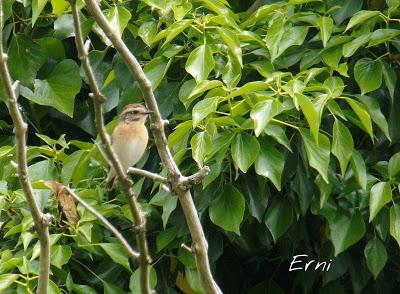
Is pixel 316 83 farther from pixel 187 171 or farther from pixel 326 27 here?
pixel 187 171

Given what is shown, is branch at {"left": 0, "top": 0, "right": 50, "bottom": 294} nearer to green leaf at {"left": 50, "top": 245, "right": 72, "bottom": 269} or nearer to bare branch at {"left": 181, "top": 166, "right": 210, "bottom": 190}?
bare branch at {"left": 181, "top": 166, "right": 210, "bottom": 190}

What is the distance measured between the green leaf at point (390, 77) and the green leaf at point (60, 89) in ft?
4.82

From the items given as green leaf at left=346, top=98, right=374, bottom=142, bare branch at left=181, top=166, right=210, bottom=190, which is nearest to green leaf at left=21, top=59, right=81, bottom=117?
green leaf at left=346, top=98, right=374, bottom=142

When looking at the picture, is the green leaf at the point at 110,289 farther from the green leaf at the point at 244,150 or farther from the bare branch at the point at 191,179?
the bare branch at the point at 191,179

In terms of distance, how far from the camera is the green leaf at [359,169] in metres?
3.82

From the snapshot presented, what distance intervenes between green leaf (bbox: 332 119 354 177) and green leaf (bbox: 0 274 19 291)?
1387 mm

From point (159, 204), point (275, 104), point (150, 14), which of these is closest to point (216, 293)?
point (275, 104)

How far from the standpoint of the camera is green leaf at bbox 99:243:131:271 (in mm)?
3945

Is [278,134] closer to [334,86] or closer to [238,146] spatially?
[238,146]

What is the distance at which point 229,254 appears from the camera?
4656 mm

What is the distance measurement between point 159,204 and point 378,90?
118cm

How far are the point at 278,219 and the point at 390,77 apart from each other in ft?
2.63

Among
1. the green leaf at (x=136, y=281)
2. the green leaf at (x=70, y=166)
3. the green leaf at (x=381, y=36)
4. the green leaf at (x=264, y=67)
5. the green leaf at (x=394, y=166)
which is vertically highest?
the green leaf at (x=381, y=36)

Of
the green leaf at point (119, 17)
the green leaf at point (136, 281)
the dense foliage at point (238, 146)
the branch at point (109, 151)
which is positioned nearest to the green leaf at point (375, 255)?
the dense foliage at point (238, 146)
